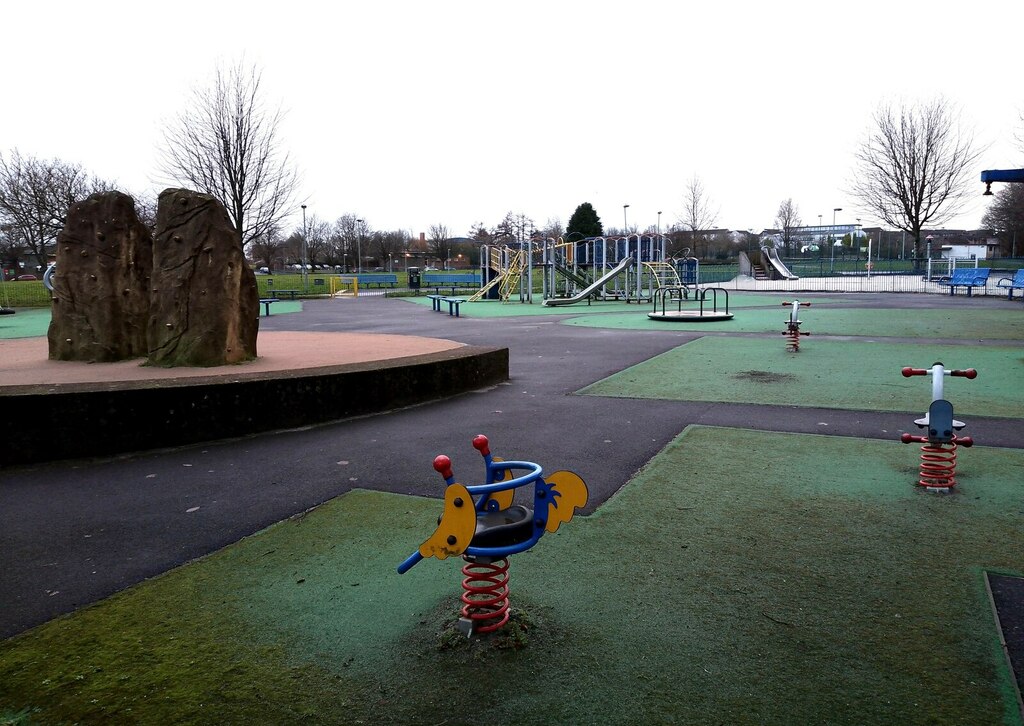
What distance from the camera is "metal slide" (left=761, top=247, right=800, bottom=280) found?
5706cm

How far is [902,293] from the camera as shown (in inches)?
1510

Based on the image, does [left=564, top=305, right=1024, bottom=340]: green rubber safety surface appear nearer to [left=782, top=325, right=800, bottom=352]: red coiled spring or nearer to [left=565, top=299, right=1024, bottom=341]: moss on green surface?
[left=565, top=299, right=1024, bottom=341]: moss on green surface

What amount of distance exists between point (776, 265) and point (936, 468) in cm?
5685

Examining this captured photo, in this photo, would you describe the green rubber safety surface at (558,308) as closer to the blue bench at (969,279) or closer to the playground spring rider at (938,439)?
the blue bench at (969,279)

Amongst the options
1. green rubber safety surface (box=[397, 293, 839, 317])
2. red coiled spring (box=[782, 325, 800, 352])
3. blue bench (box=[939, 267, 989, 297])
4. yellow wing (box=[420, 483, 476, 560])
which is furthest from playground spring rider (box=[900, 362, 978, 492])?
blue bench (box=[939, 267, 989, 297])

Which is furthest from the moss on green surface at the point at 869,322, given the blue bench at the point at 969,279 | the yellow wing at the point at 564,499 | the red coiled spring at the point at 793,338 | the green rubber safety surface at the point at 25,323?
the yellow wing at the point at 564,499

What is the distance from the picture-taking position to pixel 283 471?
243 inches

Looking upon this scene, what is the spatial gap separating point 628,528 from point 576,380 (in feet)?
21.0

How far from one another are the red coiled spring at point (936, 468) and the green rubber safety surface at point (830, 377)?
2558 millimetres

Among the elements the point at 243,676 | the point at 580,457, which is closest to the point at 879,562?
the point at 580,457

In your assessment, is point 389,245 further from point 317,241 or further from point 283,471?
point 283,471

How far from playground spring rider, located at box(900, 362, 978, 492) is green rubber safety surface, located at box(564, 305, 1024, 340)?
12643 millimetres

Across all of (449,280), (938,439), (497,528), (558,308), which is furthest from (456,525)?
(449,280)

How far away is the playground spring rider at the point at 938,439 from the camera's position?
521 centimetres
